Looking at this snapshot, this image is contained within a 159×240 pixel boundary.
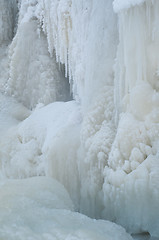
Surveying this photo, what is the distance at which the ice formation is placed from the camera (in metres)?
3.03

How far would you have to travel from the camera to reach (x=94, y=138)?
3.84m

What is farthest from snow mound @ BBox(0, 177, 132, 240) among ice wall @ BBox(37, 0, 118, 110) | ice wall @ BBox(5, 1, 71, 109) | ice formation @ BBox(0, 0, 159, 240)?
ice wall @ BBox(5, 1, 71, 109)

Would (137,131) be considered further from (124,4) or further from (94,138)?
(124,4)

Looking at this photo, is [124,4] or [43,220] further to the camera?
[124,4]

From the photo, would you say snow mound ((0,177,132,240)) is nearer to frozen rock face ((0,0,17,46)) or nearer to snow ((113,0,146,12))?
snow ((113,0,146,12))

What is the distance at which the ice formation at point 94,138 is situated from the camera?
9.95ft

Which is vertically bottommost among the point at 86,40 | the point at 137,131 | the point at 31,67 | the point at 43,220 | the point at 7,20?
the point at 43,220

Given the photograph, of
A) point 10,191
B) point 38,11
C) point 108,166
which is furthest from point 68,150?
point 38,11

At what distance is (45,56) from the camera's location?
636 centimetres

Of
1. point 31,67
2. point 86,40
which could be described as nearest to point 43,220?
point 86,40

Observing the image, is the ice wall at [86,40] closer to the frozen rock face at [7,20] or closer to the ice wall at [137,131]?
the ice wall at [137,131]

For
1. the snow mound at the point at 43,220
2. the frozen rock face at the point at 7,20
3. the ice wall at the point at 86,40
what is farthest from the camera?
the frozen rock face at the point at 7,20

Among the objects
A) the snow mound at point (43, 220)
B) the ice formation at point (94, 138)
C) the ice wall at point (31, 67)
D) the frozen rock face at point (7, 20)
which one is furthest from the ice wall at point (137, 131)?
the frozen rock face at point (7, 20)

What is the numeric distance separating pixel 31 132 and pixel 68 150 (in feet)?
3.73
